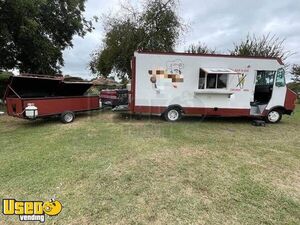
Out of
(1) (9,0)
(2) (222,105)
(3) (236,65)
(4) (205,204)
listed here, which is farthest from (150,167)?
(1) (9,0)

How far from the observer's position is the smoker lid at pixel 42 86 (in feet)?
24.1

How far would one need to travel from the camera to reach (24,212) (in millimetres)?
2764

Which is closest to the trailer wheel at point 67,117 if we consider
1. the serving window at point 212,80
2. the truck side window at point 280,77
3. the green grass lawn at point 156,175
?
the green grass lawn at point 156,175

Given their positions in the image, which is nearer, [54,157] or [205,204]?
[205,204]

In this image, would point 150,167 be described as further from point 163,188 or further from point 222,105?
point 222,105

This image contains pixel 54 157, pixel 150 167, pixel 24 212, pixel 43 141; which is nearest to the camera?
pixel 24 212

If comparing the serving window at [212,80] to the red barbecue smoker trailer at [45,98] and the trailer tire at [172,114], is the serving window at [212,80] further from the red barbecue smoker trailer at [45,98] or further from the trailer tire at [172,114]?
the red barbecue smoker trailer at [45,98]

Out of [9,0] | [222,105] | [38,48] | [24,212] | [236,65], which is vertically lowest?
[24,212]

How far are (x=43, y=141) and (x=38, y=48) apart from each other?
9.23 m

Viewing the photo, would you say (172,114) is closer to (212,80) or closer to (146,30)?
(212,80)

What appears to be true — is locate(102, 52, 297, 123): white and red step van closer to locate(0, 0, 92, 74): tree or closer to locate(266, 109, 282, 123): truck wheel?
locate(266, 109, 282, 123): truck wheel

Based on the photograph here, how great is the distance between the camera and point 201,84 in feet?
26.6

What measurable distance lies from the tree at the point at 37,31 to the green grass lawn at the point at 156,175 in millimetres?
7383

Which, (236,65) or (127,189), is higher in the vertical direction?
(236,65)
